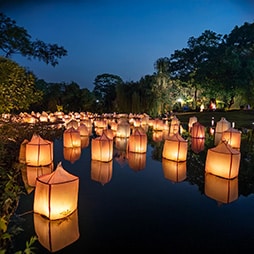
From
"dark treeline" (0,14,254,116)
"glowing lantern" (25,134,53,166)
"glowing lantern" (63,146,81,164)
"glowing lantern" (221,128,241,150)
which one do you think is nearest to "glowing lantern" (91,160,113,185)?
"glowing lantern" (63,146,81,164)

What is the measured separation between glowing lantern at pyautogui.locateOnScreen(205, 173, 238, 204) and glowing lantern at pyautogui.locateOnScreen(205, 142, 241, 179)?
0.32ft

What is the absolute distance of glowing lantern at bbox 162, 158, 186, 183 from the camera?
14.0 ft

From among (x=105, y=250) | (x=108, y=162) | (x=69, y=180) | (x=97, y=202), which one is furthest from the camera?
(x=108, y=162)

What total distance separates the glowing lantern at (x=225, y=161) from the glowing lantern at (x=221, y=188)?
0.32ft

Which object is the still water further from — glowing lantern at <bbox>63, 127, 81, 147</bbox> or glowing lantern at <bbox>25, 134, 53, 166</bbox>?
glowing lantern at <bbox>63, 127, 81, 147</bbox>

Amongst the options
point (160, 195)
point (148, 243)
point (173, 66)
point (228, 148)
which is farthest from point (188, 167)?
point (173, 66)

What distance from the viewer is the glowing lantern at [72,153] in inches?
217

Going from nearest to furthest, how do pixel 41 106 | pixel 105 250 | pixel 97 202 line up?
pixel 105 250, pixel 97 202, pixel 41 106

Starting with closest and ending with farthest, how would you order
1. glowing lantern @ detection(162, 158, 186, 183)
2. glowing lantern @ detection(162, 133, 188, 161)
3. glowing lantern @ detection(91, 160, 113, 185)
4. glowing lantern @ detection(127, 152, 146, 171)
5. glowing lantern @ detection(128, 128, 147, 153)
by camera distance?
glowing lantern @ detection(91, 160, 113, 185) < glowing lantern @ detection(162, 158, 186, 183) < glowing lantern @ detection(127, 152, 146, 171) < glowing lantern @ detection(162, 133, 188, 161) < glowing lantern @ detection(128, 128, 147, 153)

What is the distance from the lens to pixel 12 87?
4824mm

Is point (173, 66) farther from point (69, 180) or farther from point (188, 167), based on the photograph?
point (69, 180)

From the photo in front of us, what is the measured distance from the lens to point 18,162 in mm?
4777

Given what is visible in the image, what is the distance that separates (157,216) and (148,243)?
0.56 metres

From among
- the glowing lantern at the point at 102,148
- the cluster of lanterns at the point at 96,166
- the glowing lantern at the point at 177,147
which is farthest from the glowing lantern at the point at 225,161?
the glowing lantern at the point at 102,148
